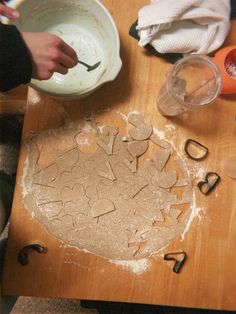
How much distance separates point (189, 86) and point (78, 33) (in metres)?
→ 0.25

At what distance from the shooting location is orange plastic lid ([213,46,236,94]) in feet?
2.04

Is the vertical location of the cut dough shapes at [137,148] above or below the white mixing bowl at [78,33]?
below

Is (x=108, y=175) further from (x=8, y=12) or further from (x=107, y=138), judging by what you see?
(x=8, y=12)

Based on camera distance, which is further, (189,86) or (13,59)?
(189,86)

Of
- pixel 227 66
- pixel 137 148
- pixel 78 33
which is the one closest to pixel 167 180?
pixel 137 148

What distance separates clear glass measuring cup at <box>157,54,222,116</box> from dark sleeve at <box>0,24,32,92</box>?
9.4 inches

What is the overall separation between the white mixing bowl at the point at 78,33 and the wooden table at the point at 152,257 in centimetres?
4

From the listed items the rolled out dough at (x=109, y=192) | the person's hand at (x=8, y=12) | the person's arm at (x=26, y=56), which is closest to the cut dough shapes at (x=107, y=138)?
the rolled out dough at (x=109, y=192)

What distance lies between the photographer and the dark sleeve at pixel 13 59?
0.51m

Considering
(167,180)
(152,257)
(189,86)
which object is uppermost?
(189,86)

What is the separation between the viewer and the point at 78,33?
0.69 meters

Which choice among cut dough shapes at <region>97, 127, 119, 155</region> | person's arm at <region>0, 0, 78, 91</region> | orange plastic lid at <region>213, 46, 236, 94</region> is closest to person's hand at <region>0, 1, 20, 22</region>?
person's arm at <region>0, 0, 78, 91</region>

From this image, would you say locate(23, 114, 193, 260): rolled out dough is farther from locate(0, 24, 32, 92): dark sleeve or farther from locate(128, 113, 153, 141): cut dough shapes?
locate(0, 24, 32, 92): dark sleeve

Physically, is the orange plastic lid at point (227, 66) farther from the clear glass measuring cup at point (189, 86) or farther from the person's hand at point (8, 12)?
the person's hand at point (8, 12)
